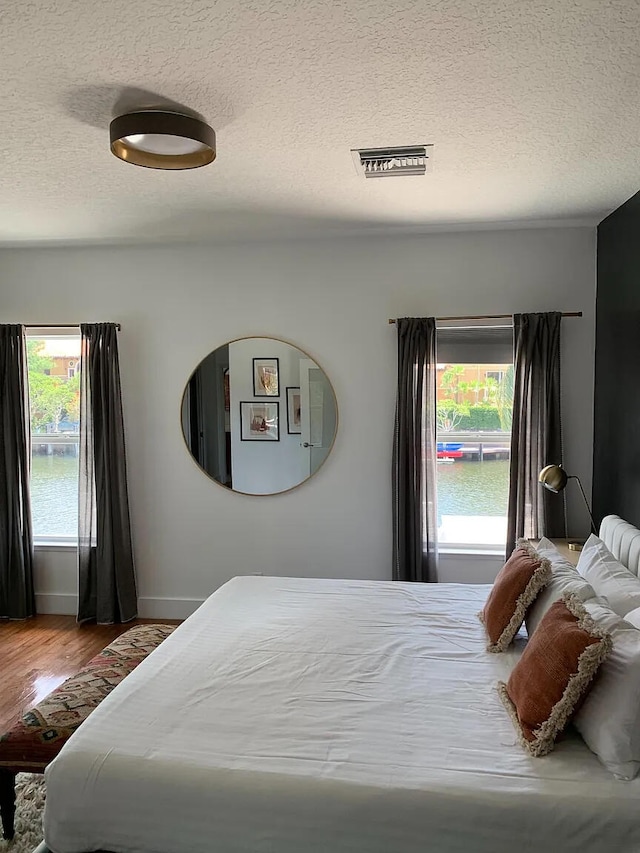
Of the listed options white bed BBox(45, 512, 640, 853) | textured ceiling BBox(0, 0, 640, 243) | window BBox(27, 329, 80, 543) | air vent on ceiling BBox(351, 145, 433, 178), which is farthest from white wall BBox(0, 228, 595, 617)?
white bed BBox(45, 512, 640, 853)

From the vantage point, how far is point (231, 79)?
2111 millimetres

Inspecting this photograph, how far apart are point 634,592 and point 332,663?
43.9 inches

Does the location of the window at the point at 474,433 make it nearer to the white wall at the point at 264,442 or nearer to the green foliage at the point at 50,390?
the white wall at the point at 264,442

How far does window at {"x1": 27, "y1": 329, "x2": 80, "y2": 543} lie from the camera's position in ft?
15.7

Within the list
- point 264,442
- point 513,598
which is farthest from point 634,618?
point 264,442

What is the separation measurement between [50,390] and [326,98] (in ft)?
10.9

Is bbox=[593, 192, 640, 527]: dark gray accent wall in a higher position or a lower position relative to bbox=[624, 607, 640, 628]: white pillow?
higher

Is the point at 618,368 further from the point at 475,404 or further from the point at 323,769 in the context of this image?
the point at 323,769

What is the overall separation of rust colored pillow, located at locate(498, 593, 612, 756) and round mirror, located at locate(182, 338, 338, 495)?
2481 mm

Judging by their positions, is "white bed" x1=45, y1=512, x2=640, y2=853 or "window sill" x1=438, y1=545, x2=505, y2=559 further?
"window sill" x1=438, y1=545, x2=505, y2=559

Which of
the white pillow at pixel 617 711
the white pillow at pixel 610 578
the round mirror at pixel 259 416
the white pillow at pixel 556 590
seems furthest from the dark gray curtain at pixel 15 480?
the white pillow at pixel 617 711

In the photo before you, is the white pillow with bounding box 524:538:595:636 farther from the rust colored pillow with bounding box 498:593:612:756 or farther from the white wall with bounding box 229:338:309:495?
the white wall with bounding box 229:338:309:495

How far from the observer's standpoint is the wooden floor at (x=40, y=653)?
11.3ft

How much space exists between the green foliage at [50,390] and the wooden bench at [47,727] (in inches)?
97.5
